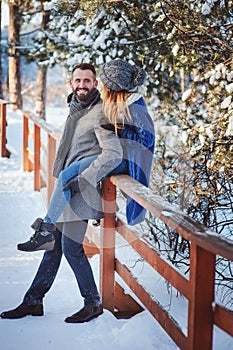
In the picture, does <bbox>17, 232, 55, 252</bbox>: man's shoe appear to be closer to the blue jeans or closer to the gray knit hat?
the blue jeans

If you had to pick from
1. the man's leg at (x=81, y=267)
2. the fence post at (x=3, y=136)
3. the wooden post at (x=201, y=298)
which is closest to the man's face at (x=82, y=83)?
the man's leg at (x=81, y=267)

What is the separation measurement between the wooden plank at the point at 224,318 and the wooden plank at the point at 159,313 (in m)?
0.30

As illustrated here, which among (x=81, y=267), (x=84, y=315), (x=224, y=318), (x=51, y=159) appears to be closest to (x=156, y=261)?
(x=81, y=267)

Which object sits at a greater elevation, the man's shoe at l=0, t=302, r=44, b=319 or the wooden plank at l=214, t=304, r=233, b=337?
the wooden plank at l=214, t=304, r=233, b=337

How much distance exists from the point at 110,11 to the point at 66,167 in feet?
12.9

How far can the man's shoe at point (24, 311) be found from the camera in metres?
3.86

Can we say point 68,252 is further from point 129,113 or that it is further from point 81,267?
point 129,113

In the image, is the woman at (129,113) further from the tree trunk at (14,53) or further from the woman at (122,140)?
the tree trunk at (14,53)

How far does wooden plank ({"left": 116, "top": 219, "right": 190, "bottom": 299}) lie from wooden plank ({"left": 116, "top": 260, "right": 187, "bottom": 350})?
0.23m

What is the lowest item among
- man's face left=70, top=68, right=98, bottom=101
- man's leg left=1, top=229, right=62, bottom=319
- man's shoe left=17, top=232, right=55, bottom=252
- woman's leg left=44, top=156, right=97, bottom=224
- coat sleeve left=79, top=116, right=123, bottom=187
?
man's leg left=1, top=229, right=62, bottom=319

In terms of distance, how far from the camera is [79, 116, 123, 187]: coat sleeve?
3.53 m

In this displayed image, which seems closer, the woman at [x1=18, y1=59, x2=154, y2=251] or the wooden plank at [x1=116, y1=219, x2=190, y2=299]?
the wooden plank at [x1=116, y1=219, x2=190, y2=299]

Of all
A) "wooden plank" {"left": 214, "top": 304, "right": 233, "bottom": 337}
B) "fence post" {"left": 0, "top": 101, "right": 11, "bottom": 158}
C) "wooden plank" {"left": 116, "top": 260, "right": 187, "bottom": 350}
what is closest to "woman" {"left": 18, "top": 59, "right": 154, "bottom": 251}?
"wooden plank" {"left": 116, "top": 260, "right": 187, "bottom": 350}

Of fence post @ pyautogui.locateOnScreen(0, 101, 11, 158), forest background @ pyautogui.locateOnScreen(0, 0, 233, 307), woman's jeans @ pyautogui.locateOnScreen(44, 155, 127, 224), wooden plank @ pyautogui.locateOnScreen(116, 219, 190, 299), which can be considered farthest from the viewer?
fence post @ pyautogui.locateOnScreen(0, 101, 11, 158)
